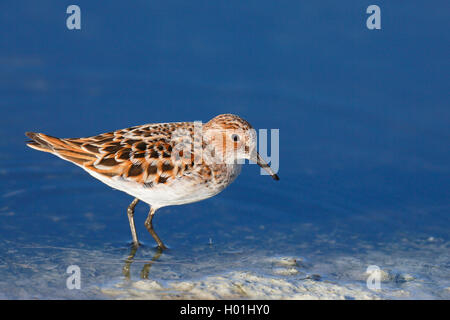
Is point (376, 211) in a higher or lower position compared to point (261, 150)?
lower

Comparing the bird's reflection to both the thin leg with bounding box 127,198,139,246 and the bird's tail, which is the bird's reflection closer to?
the thin leg with bounding box 127,198,139,246

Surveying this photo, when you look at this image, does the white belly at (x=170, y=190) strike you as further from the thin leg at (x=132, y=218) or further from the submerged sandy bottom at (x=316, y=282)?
the submerged sandy bottom at (x=316, y=282)

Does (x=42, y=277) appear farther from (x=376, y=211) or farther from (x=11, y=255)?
(x=376, y=211)

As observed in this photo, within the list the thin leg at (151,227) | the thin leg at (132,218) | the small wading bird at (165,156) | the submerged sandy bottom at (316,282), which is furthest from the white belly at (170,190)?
the submerged sandy bottom at (316,282)

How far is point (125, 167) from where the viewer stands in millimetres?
9234

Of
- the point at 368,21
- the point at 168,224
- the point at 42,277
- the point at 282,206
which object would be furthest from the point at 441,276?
the point at 368,21

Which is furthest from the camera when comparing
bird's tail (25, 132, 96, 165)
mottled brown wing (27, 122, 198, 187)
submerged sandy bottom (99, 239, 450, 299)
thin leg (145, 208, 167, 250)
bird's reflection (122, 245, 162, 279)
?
thin leg (145, 208, 167, 250)

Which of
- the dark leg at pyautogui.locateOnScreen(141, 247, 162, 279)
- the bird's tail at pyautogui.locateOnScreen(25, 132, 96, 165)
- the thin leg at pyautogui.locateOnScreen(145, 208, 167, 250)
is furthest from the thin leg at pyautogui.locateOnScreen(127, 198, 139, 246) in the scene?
the bird's tail at pyautogui.locateOnScreen(25, 132, 96, 165)

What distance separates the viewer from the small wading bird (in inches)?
364

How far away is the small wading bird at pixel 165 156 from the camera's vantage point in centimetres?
923

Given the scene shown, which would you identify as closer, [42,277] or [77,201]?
[42,277]


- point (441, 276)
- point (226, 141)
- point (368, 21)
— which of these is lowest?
point (441, 276)

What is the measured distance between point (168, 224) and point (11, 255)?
2338 millimetres

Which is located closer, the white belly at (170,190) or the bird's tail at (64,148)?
the white belly at (170,190)
